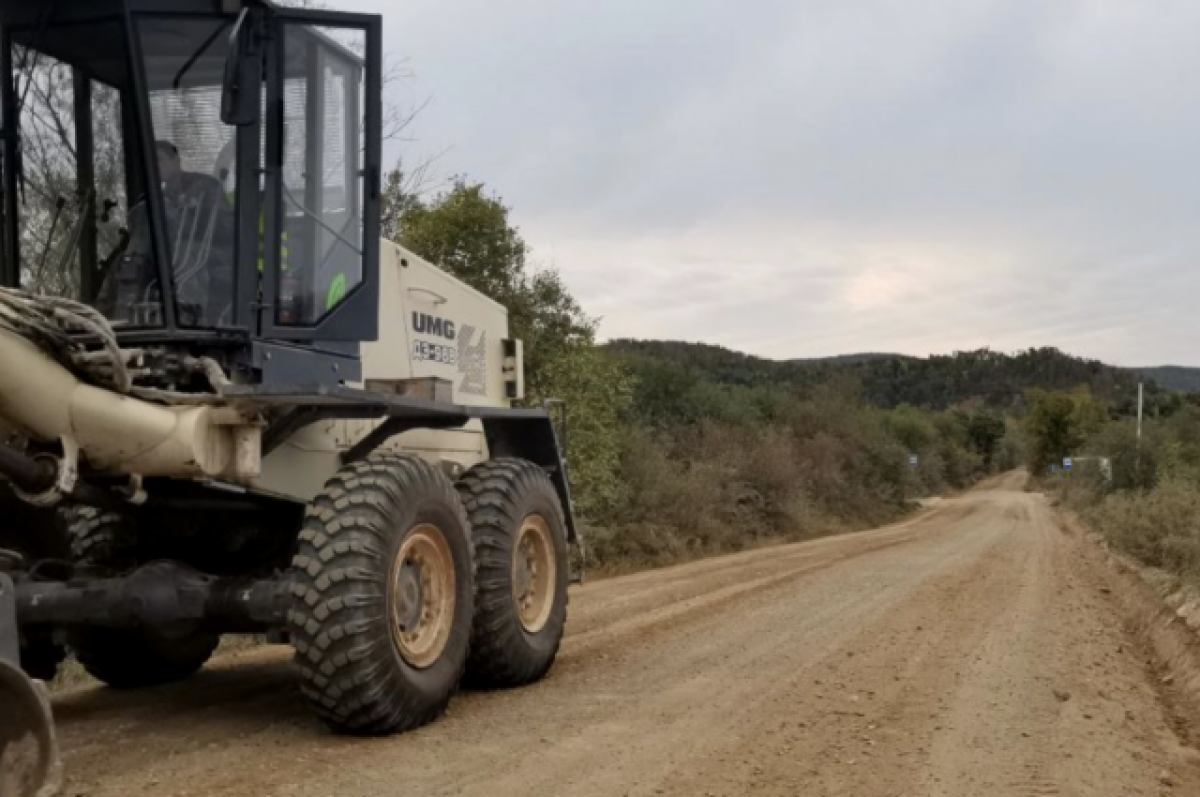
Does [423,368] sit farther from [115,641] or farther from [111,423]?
[111,423]

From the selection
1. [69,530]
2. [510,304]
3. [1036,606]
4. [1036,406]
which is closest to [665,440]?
[510,304]

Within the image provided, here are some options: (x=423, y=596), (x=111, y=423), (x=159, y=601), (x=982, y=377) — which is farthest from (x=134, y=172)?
(x=982, y=377)

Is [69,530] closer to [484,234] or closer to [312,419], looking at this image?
[312,419]

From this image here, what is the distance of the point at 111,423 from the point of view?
514cm

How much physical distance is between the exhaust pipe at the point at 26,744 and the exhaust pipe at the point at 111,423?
4.75 feet

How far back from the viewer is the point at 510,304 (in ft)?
67.9

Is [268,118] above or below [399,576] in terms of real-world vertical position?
above

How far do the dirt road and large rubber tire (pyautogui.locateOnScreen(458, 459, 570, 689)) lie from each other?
203 millimetres

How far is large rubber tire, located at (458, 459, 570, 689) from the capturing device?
7.29 m

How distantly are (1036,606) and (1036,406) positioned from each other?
259 feet

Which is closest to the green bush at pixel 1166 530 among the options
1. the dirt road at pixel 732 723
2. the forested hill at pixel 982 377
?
the dirt road at pixel 732 723

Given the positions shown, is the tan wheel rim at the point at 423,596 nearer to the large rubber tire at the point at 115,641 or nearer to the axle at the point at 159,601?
the axle at the point at 159,601

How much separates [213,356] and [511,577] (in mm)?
2532

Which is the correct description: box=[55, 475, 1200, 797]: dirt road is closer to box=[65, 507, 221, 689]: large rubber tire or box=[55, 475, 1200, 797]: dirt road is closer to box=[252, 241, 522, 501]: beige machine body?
box=[65, 507, 221, 689]: large rubber tire
